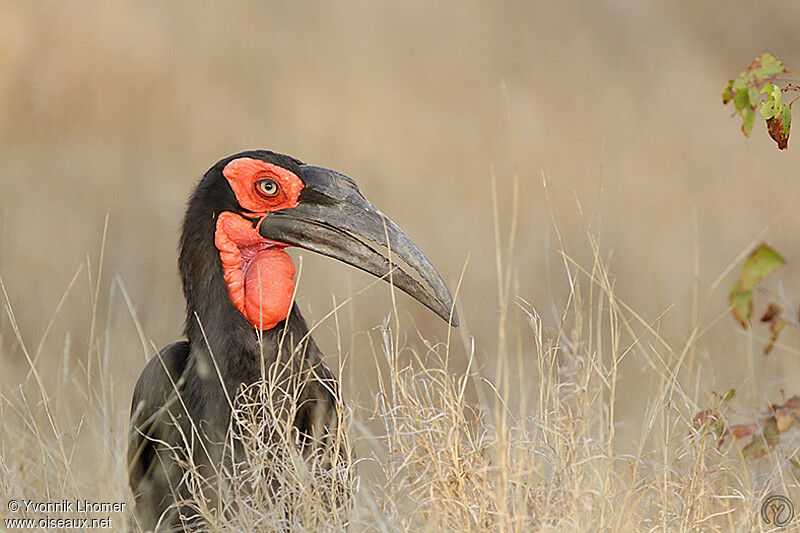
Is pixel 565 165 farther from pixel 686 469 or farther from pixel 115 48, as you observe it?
pixel 686 469

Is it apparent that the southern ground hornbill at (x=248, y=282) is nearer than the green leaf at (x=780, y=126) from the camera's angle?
No

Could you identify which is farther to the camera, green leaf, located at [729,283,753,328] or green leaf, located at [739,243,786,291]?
green leaf, located at [729,283,753,328]

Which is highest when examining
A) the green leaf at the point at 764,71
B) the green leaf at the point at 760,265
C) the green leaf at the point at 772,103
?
the green leaf at the point at 764,71

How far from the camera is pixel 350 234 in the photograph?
2.76 metres

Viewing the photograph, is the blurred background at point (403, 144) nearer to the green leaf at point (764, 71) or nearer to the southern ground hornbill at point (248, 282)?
the southern ground hornbill at point (248, 282)

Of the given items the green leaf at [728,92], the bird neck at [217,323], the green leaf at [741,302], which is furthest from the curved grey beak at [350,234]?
the green leaf at [728,92]

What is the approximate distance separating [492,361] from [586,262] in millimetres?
Result: 1392

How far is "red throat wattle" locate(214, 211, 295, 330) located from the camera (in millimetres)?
2756

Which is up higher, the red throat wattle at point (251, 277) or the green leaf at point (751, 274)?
the green leaf at point (751, 274)

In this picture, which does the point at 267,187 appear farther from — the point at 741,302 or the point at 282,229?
the point at 741,302

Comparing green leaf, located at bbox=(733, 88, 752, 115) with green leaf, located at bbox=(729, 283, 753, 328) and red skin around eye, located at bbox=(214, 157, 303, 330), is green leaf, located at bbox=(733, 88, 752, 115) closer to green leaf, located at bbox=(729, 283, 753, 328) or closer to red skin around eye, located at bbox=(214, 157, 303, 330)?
green leaf, located at bbox=(729, 283, 753, 328)

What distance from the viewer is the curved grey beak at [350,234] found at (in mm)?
2723
